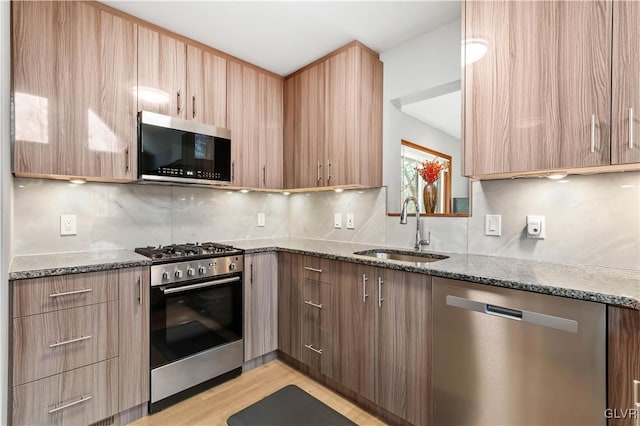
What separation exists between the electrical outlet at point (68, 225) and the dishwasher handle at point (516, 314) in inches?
90.8

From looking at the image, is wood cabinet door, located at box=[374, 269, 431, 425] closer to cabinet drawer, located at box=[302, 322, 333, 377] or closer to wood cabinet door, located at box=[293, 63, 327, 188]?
cabinet drawer, located at box=[302, 322, 333, 377]

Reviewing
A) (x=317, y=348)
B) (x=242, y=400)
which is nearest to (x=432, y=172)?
(x=317, y=348)

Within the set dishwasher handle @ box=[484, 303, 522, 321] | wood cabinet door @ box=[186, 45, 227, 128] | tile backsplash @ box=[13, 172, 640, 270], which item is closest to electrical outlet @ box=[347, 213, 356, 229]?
tile backsplash @ box=[13, 172, 640, 270]

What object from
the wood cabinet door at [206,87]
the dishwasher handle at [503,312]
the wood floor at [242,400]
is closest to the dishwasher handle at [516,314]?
the dishwasher handle at [503,312]

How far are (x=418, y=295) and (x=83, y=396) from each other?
182 cm

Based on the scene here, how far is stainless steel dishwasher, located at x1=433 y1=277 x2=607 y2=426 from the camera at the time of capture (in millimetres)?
1114

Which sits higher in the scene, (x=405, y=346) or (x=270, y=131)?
(x=270, y=131)

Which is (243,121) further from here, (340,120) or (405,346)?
(405,346)

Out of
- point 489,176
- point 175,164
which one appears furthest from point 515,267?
point 175,164

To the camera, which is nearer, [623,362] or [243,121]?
[623,362]

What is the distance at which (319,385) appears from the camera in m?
2.15

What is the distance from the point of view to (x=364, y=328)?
1847 millimetres

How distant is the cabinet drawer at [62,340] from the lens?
1.42 metres

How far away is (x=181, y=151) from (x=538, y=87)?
2074 mm
